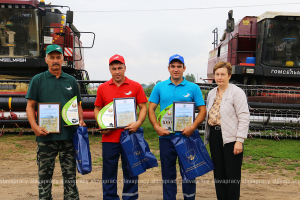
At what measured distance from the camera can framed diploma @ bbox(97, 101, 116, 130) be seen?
130 inches

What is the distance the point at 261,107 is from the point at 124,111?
5.93 meters

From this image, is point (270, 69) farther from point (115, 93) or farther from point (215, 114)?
point (115, 93)

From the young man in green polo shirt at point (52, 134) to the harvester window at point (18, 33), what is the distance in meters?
6.66

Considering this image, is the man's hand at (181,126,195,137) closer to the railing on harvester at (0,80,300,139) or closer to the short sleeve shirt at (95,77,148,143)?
the short sleeve shirt at (95,77,148,143)

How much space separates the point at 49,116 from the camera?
3170 mm

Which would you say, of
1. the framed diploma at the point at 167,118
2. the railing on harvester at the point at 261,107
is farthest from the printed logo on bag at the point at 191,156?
the railing on harvester at the point at 261,107

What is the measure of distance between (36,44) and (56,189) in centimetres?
629

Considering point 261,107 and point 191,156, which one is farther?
point 261,107

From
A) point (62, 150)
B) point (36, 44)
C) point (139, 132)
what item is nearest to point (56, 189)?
point (62, 150)

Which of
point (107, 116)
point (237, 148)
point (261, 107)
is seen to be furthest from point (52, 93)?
point (261, 107)

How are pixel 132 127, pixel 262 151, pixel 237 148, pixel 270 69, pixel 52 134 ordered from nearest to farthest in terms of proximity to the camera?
pixel 237 148, pixel 52 134, pixel 132 127, pixel 262 151, pixel 270 69

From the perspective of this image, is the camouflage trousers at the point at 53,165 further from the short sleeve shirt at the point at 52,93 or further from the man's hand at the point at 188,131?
the man's hand at the point at 188,131

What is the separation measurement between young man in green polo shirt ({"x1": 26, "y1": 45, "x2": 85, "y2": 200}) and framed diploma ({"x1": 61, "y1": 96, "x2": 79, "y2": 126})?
0.18 ft

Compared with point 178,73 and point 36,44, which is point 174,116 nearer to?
point 178,73
